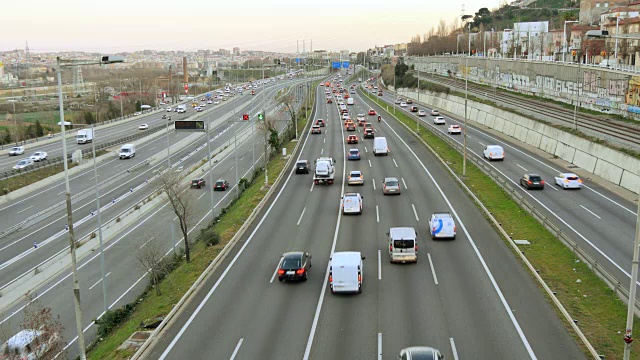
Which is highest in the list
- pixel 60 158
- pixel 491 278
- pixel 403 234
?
pixel 403 234

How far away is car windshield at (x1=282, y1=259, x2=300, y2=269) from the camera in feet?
90.8

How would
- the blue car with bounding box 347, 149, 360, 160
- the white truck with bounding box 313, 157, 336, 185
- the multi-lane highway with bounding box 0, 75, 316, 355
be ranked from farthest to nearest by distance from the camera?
1. the blue car with bounding box 347, 149, 360, 160
2. the white truck with bounding box 313, 157, 336, 185
3. the multi-lane highway with bounding box 0, 75, 316, 355

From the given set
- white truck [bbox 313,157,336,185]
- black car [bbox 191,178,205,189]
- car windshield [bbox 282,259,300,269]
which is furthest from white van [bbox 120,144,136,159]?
car windshield [bbox 282,259,300,269]

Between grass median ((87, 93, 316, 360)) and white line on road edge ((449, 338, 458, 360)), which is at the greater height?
white line on road edge ((449, 338, 458, 360))

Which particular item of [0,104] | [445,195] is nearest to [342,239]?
[445,195]

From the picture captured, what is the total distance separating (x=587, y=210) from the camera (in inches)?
1521

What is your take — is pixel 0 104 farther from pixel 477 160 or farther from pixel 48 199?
pixel 477 160

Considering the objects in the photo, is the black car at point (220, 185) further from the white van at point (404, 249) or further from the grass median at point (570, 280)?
the white van at point (404, 249)

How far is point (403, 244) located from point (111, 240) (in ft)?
96.6

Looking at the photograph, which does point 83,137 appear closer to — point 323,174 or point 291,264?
point 323,174

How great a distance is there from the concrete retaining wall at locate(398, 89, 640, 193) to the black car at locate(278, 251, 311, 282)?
2773 cm

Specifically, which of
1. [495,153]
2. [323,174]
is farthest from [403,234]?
[495,153]

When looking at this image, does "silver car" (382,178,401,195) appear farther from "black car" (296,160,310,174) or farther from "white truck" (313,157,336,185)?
"black car" (296,160,310,174)

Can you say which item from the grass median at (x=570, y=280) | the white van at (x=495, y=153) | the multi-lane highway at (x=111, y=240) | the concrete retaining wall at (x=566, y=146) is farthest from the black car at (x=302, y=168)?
the concrete retaining wall at (x=566, y=146)
